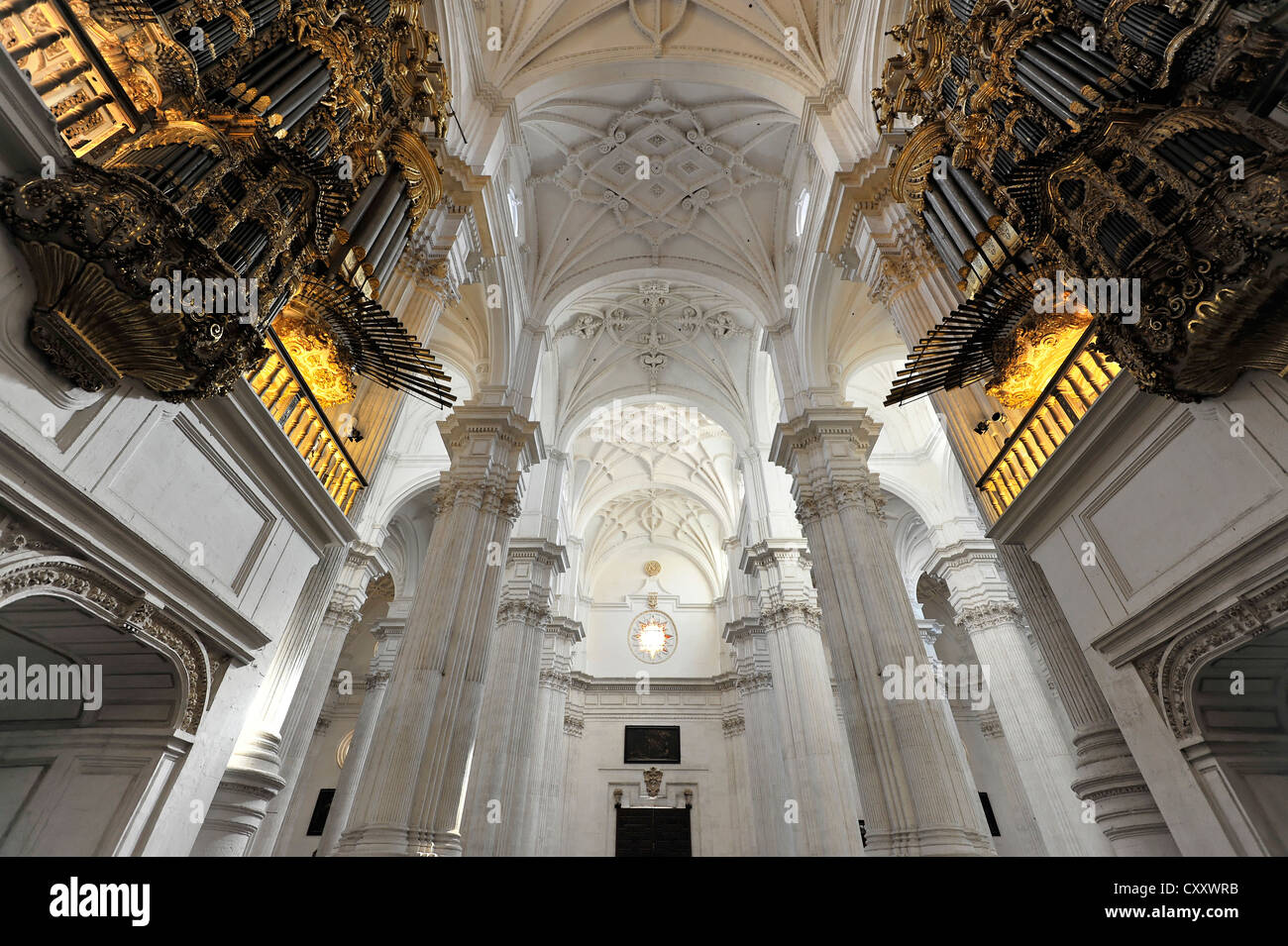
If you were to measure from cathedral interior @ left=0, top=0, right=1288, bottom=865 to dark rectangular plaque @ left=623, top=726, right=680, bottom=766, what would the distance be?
9.39m

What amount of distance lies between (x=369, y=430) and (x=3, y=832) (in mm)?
4028

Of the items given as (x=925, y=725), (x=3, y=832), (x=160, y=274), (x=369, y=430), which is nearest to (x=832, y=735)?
(x=925, y=725)

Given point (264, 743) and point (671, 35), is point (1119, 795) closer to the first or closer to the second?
point (264, 743)

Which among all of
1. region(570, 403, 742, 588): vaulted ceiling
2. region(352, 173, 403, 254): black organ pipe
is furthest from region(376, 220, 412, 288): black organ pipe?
region(570, 403, 742, 588): vaulted ceiling

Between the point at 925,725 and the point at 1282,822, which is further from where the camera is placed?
the point at 925,725

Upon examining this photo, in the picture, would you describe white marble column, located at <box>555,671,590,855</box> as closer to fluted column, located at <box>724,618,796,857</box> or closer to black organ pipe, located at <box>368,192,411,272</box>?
fluted column, located at <box>724,618,796,857</box>

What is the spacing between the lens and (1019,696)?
489 inches

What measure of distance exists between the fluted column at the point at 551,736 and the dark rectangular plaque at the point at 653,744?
8.31 feet

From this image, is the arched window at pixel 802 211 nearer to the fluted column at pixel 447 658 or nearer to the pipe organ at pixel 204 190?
the fluted column at pixel 447 658

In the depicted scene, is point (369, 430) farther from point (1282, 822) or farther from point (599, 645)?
point (599, 645)

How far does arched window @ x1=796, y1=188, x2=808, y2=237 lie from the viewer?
1323 cm

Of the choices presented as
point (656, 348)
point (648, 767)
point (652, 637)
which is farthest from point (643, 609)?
point (656, 348)

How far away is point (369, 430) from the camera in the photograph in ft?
21.5
